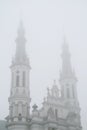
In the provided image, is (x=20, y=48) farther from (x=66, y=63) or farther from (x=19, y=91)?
(x=66, y=63)

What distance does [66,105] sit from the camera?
63938 millimetres

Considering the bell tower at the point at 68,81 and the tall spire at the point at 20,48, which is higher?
the tall spire at the point at 20,48

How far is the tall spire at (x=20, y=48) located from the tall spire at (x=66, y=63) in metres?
10.8

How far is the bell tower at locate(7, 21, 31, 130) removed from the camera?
56.1 m

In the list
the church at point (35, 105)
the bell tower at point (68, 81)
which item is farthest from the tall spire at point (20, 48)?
the bell tower at point (68, 81)

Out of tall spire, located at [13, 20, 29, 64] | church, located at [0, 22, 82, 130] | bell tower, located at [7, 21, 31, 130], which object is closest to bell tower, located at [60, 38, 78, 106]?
church, located at [0, 22, 82, 130]

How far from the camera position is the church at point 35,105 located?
56469 mm

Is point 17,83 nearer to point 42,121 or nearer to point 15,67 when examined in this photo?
point 15,67

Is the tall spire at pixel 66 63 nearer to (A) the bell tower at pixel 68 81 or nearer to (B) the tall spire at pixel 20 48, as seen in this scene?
(A) the bell tower at pixel 68 81

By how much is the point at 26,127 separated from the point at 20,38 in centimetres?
2171

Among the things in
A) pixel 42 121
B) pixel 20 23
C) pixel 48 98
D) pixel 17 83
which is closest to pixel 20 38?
pixel 20 23

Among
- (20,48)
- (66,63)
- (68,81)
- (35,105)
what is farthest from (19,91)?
(66,63)

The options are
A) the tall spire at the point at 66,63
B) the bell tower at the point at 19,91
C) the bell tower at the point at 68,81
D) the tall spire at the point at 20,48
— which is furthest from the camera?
the tall spire at the point at 66,63

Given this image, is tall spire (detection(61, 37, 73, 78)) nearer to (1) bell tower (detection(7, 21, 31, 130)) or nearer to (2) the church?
(2) the church
